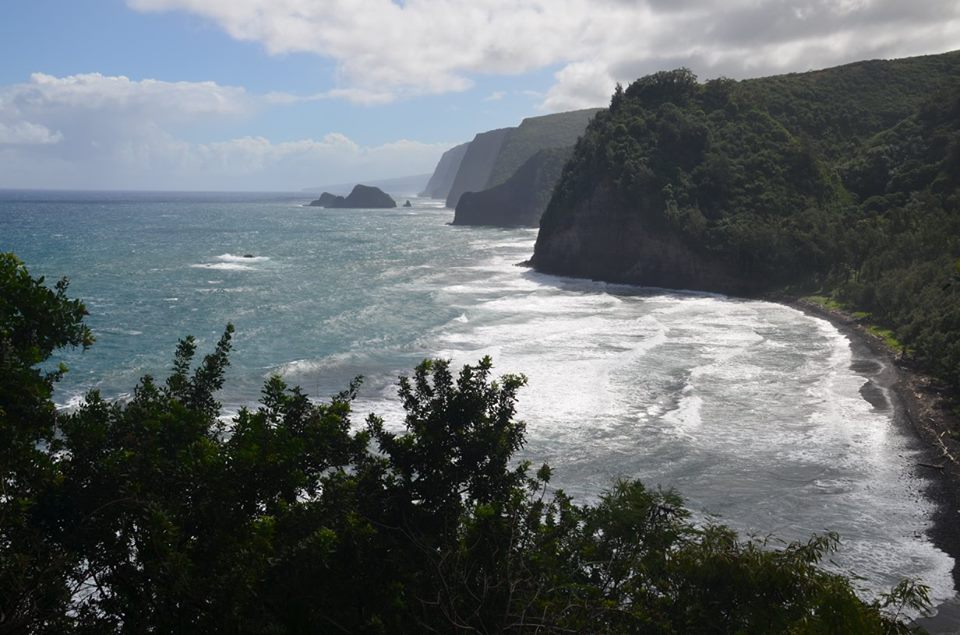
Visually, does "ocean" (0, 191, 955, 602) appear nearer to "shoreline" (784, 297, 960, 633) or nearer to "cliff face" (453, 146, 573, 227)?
"shoreline" (784, 297, 960, 633)

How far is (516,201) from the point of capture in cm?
15812

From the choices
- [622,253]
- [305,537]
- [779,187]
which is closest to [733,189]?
[779,187]

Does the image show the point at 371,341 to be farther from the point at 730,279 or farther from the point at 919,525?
the point at 730,279

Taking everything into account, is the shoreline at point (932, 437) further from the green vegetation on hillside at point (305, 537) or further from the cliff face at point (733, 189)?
the cliff face at point (733, 189)

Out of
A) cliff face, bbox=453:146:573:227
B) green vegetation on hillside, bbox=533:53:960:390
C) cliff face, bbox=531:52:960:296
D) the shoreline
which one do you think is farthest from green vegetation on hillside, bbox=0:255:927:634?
cliff face, bbox=453:146:573:227

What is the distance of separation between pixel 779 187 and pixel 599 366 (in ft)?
156

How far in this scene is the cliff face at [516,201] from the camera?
156 metres

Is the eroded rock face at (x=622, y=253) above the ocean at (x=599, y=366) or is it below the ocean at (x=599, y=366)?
above

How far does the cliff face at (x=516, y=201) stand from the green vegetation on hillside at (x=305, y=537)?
144153 millimetres

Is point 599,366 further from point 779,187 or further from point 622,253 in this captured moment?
point 779,187

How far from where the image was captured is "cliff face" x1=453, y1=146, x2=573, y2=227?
513ft

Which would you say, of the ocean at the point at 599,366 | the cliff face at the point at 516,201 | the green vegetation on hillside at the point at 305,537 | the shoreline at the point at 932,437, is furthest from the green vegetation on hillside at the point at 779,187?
the cliff face at the point at 516,201

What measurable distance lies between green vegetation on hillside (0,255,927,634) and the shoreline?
9619 millimetres

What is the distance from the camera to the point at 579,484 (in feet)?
86.2
